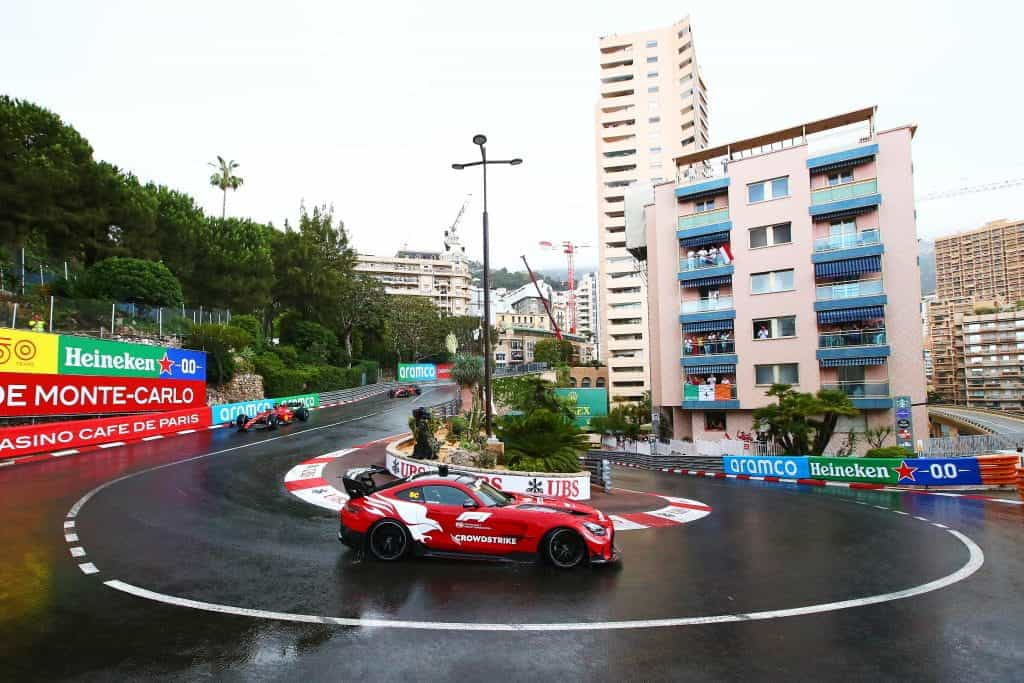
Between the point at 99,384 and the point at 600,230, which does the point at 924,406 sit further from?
the point at 600,230

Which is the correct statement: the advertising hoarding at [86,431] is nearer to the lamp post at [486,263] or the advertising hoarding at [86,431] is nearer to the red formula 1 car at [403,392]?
the lamp post at [486,263]

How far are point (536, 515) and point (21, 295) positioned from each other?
3334cm

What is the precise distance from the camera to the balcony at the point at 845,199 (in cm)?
3316

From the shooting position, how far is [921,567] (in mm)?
9594

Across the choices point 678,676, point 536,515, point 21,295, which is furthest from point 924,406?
point 21,295

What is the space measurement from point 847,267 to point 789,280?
10.4 ft

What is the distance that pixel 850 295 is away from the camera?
33562mm

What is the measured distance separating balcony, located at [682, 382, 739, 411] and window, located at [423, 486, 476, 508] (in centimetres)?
3040

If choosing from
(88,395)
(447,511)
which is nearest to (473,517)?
(447,511)

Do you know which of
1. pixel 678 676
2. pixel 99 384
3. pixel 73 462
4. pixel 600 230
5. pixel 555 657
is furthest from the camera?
pixel 600 230

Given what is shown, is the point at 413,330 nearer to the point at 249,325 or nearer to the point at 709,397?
the point at 249,325

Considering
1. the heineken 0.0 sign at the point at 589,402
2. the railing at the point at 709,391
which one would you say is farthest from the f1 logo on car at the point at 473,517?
the heineken 0.0 sign at the point at 589,402

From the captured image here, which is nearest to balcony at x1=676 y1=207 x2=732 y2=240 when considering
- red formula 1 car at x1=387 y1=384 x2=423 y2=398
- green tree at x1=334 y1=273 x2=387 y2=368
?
red formula 1 car at x1=387 y1=384 x2=423 y2=398

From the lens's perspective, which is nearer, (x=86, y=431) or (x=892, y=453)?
(x=86, y=431)
